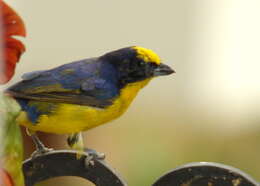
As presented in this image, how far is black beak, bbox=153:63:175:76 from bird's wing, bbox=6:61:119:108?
5 cm

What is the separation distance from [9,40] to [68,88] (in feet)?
0.29

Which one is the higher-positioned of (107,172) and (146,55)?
(146,55)

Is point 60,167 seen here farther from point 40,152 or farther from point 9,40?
point 9,40

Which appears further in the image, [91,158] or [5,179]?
[91,158]

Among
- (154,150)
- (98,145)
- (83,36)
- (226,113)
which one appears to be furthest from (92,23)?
(226,113)

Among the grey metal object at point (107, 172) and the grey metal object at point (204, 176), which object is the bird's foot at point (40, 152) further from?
the grey metal object at point (204, 176)

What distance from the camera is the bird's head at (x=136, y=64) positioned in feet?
2.66

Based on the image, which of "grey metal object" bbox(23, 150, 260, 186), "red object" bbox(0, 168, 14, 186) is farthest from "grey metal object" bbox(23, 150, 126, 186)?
"red object" bbox(0, 168, 14, 186)

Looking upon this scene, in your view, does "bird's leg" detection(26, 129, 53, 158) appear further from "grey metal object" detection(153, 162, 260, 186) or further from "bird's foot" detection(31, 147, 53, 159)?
"grey metal object" detection(153, 162, 260, 186)

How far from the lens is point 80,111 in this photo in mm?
813

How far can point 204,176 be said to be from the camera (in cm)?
78

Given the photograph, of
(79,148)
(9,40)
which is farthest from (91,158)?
(9,40)

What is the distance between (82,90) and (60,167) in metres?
0.08

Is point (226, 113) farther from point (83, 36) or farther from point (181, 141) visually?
point (83, 36)
